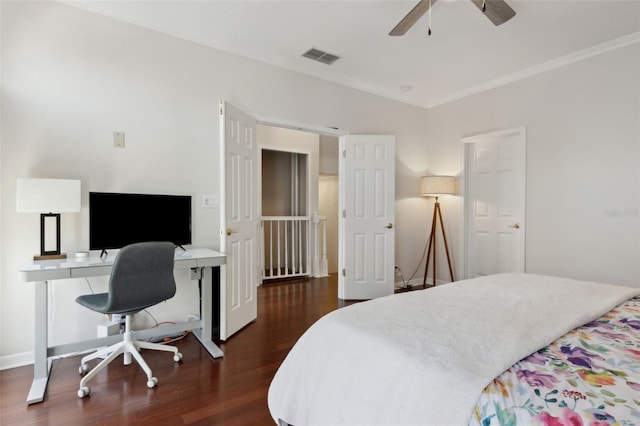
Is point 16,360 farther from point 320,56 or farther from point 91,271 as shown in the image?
point 320,56

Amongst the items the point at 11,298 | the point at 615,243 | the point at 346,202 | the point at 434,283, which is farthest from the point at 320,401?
the point at 434,283

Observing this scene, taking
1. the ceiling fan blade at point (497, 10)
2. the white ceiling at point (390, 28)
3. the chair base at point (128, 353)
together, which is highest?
the white ceiling at point (390, 28)

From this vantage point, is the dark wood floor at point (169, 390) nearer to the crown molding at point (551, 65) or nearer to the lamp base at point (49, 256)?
the lamp base at point (49, 256)

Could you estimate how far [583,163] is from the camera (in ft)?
10.8

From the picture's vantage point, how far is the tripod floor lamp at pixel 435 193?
433cm

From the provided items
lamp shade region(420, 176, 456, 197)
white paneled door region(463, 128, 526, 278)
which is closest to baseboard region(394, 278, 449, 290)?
white paneled door region(463, 128, 526, 278)

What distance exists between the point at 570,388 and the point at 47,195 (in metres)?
2.87

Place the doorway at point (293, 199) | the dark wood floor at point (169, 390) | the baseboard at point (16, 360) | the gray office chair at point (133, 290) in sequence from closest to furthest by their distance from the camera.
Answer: the dark wood floor at point (169, 390)
the gray office chair at point (133, 290)
the baseboard at point (16, 360)
the doorway at point (293, 199)

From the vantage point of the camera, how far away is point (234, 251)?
2.94 metres

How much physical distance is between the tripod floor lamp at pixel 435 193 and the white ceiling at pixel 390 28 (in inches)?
50.8

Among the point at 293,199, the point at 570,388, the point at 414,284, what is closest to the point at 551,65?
the point at 414,284

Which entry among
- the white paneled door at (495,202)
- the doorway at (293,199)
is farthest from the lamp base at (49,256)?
the white paneled door at (495,202)

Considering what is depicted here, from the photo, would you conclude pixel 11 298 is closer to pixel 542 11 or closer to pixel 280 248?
pixel 280 248

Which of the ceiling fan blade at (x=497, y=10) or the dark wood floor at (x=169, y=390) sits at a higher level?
the ceiling fan blade at (x=497, y=10)
